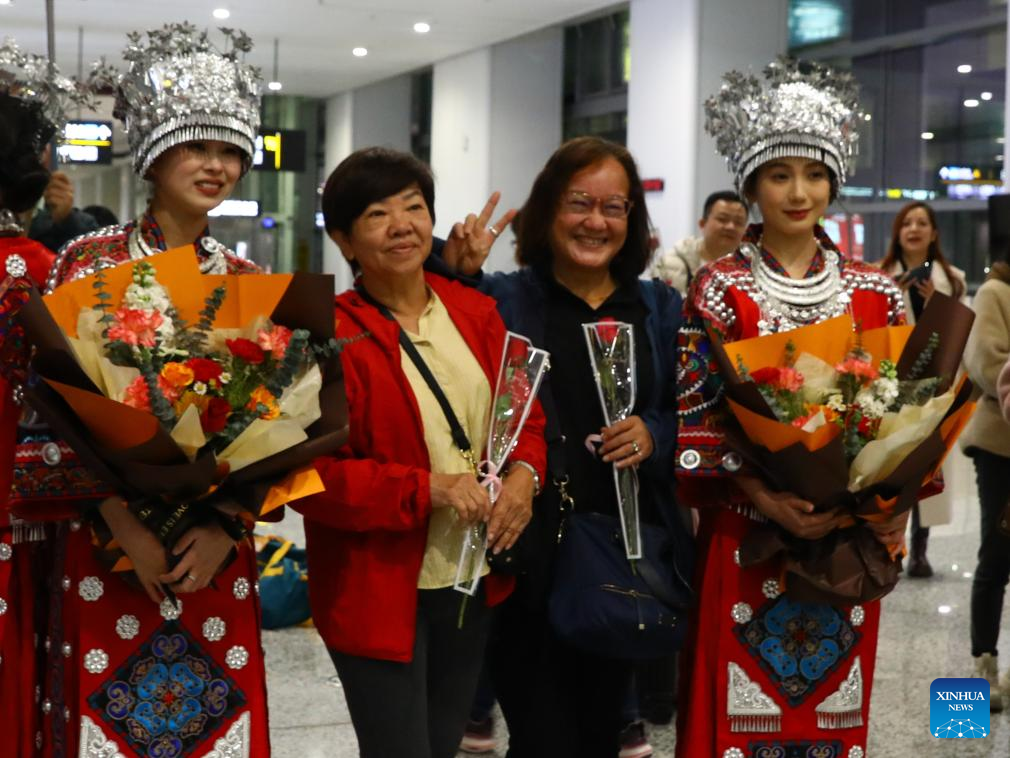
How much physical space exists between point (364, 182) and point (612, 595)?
36.7 inches

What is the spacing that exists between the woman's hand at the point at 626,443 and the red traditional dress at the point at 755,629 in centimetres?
8

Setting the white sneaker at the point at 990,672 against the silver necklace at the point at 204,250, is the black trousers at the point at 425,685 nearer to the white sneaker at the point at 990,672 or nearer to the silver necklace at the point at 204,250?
the silver necklace at the point at 204,250

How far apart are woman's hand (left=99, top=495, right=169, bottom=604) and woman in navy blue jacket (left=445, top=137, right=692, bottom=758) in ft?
2.58

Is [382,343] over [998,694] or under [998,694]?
over

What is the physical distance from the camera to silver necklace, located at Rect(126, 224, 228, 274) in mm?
2533

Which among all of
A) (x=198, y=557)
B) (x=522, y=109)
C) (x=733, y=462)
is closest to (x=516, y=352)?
(x=733, y=462)

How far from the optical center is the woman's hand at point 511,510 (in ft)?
8.18

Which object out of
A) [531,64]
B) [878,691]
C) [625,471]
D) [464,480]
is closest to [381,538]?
[464,480]

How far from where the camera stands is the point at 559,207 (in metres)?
2.88

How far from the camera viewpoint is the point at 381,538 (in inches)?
97.1

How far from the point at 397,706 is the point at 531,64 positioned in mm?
14297

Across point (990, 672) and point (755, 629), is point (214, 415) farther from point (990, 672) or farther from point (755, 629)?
point (990, 672)

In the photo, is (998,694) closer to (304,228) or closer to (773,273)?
(773,273)

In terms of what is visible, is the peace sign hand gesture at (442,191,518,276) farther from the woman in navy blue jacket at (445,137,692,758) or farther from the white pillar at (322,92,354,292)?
the white pillar at (322,92,354,292)
